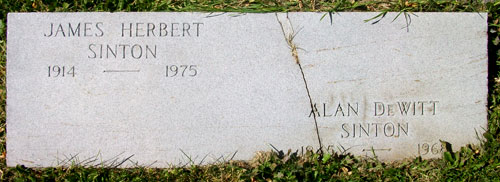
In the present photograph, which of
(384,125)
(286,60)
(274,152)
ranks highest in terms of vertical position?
(286,60)

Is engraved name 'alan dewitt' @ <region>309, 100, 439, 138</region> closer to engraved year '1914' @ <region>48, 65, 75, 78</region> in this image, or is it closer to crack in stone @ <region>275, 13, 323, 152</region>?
crack in stone @ <region>275, 13, 323, 152</region>

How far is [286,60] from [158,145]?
3.70 ft

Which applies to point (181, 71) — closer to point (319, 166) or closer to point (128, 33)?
point (128, 33)

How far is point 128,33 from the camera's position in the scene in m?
3.11

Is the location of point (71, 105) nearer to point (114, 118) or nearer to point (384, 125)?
point (114, 118)

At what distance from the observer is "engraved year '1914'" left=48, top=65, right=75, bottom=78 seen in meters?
3.06

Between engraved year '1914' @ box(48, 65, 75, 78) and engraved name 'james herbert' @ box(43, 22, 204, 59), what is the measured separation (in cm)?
17

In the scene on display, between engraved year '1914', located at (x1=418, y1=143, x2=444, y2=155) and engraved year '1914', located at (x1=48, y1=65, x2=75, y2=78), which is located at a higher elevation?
engraved year '1914', located at (x1=48, y1=65, x2=75, y2=78)

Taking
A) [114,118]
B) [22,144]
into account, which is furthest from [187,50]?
[22,144]

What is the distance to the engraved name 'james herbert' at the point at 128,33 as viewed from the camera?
3082 millimetres

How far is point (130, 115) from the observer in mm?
3080

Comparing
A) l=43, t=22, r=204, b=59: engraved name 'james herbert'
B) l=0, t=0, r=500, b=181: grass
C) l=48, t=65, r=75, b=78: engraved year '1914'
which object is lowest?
l=0, t=0, r=500, b=181: grass

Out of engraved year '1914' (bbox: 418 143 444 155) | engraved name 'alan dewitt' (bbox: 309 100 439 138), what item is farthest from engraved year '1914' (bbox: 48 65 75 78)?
engraved year '1914' (bbox: 418 143 444 155)

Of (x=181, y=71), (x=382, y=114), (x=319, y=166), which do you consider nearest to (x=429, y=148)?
(x=382, y=114)
